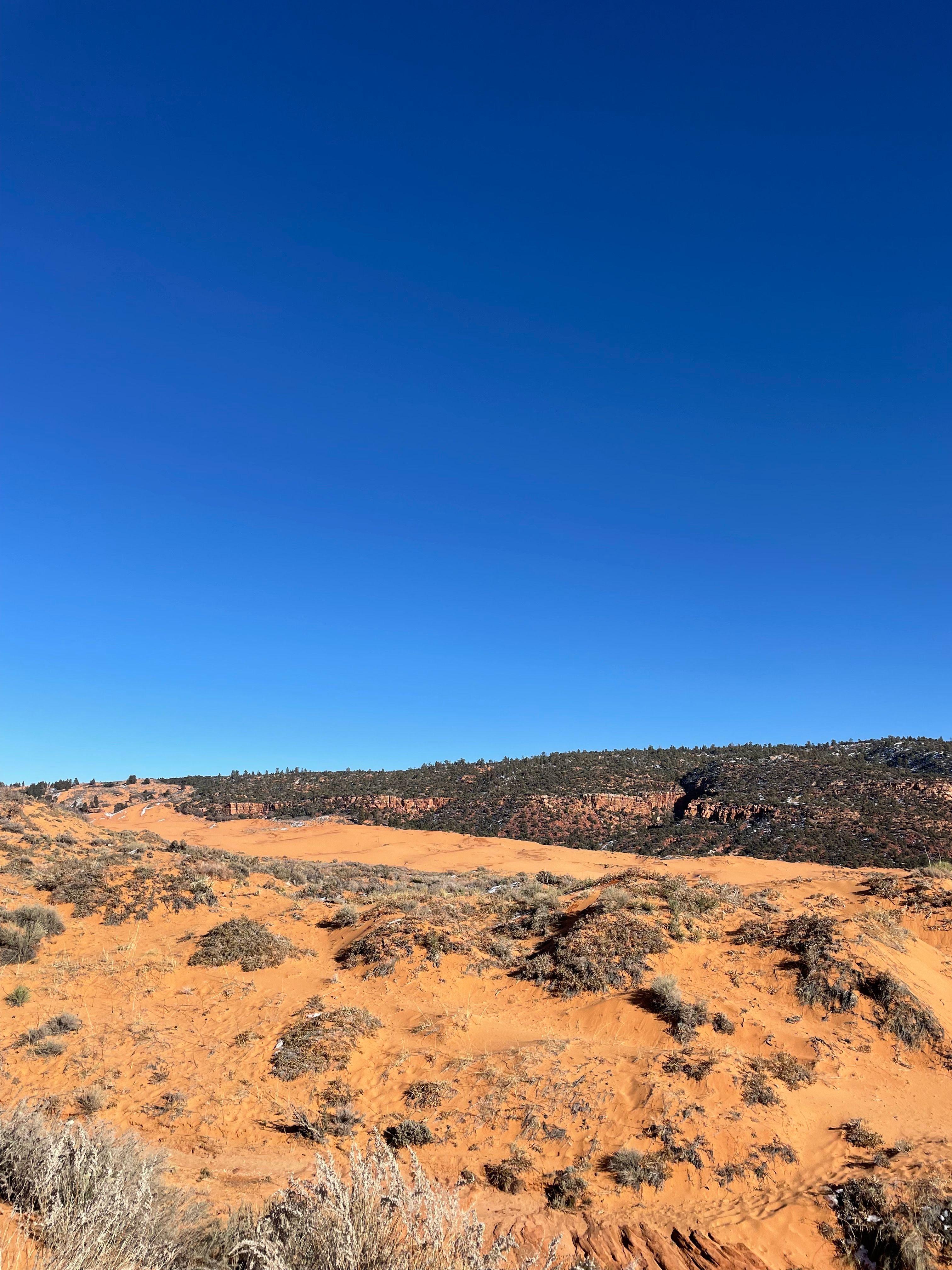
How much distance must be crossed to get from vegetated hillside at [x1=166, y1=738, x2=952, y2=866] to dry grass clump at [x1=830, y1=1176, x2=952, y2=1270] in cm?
3106

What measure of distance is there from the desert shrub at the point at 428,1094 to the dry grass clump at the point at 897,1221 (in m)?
5.24

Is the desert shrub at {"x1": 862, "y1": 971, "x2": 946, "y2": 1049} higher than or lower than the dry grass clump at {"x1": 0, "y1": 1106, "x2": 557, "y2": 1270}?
lower

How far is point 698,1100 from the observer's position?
8.96 meters

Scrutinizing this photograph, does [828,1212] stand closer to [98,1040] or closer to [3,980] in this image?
[98,1040]

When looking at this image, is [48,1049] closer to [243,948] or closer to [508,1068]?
[243,948]

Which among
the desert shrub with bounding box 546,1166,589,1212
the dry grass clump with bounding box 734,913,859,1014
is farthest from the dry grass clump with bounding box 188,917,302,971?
the dry grass clump with bounding box 734,913,859,1014

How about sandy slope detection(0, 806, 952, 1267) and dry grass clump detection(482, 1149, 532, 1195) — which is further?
dry grass clump detection(482, 1149, 532, 1195)

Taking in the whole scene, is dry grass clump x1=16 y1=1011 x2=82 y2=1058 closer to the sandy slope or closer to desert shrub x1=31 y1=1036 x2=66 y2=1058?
desert shrub x1=31 y1=1036 x2=66 y2=1058

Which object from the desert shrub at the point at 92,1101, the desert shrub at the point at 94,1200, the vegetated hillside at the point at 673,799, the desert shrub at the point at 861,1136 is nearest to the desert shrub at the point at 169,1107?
the desert shrub at the point at 92,1101

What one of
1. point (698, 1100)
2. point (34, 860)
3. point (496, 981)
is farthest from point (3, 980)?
point (698, 1100)

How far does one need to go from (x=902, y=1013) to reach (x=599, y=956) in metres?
5.38

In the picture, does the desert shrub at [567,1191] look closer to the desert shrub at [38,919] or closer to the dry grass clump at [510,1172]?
the dry grass clump at [510,1172]

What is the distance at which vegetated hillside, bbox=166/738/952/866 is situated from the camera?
124ft

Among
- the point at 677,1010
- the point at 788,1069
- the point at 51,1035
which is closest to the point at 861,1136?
the point at 788,1069
